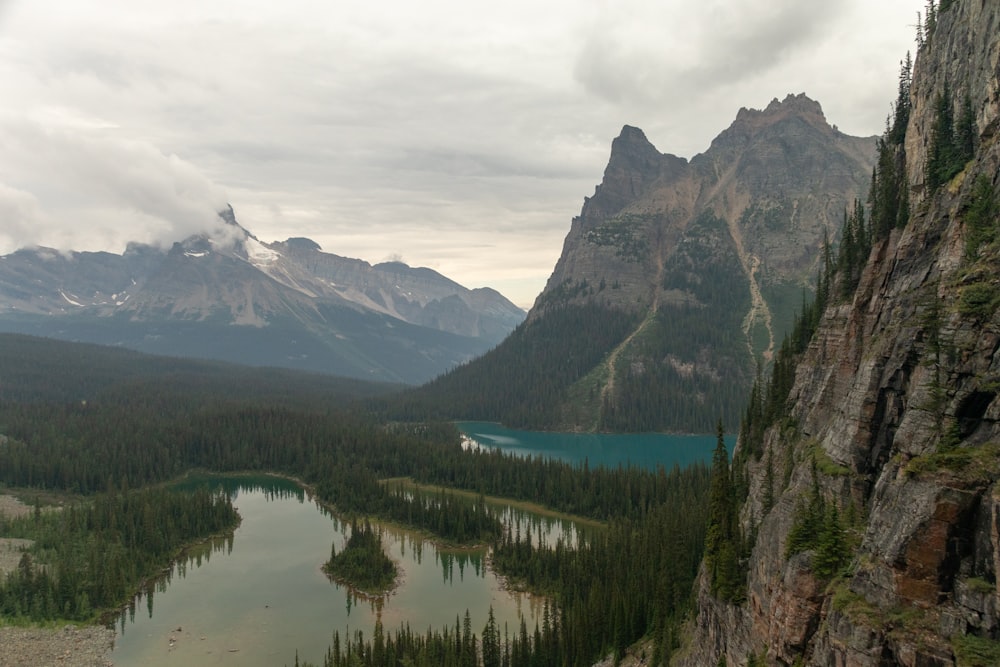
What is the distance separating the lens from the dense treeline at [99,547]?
321 ft

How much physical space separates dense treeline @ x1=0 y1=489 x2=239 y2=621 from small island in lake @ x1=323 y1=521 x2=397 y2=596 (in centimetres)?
3151

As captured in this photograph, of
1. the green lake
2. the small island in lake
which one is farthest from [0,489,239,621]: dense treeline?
the small island in lake

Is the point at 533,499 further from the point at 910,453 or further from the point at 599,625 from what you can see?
the point at 910,453

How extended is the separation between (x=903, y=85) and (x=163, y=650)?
10788 cm

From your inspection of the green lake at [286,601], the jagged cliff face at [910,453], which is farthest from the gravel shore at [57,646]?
the jagged cliff face at [910,453]

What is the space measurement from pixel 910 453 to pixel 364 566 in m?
98.7

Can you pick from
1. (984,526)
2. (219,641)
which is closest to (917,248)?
(984,526)

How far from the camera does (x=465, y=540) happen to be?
430 ft

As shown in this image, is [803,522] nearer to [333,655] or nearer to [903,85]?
[903,85]

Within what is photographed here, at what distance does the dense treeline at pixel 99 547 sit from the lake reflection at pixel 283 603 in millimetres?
5177

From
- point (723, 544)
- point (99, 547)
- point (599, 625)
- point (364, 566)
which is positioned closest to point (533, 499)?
point (364, 566)

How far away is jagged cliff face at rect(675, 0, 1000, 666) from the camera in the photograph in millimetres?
26016

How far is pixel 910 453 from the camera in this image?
30875 mm

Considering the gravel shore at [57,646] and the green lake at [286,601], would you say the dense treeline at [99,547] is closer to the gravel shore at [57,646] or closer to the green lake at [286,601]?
the gravel shore at [57,646]
